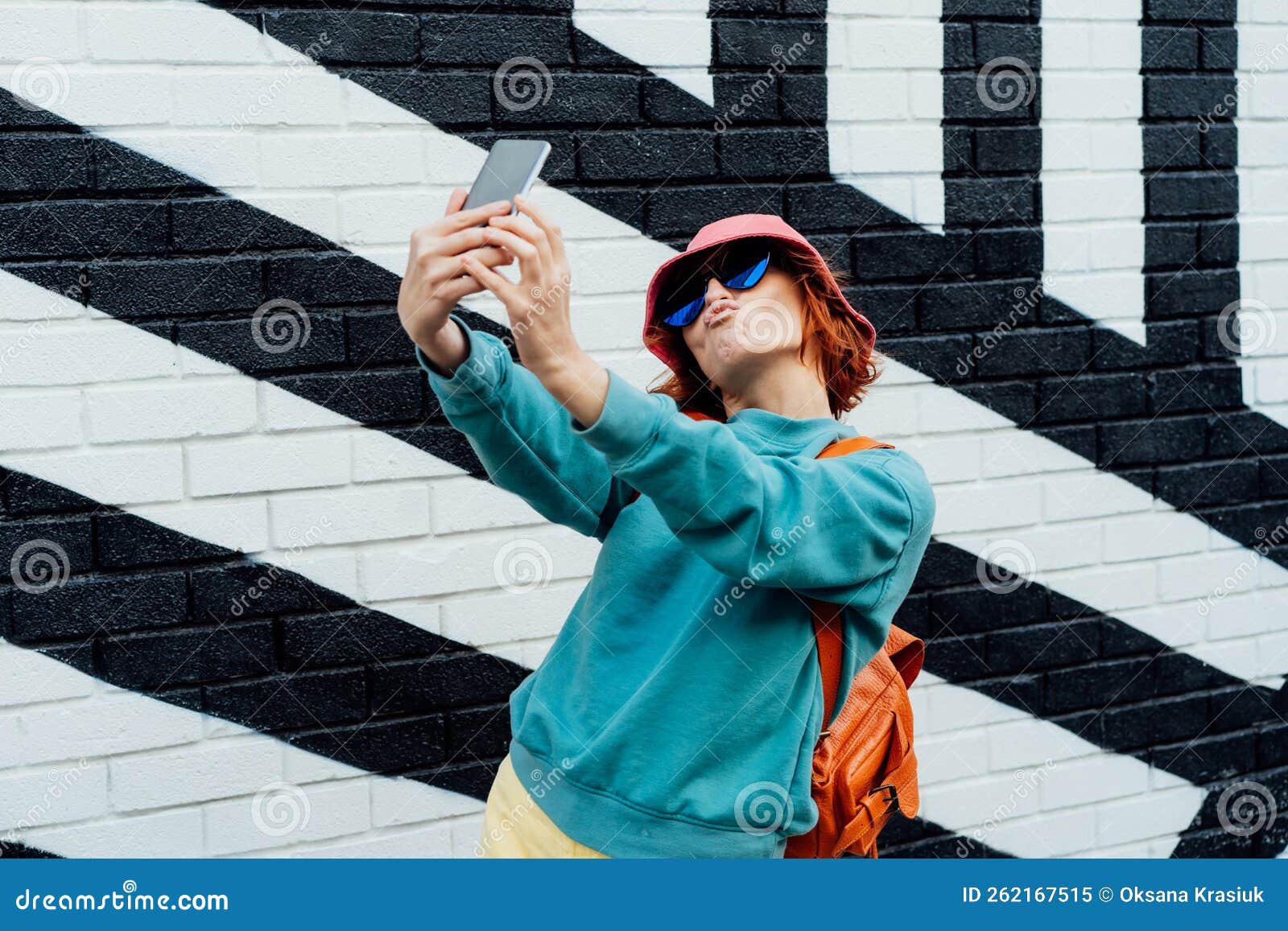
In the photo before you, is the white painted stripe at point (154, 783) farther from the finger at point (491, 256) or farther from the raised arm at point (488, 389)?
the finger at point (491, 256)

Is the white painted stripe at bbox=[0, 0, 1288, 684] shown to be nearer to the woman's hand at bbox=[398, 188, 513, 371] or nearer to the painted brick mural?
the painted brick mural

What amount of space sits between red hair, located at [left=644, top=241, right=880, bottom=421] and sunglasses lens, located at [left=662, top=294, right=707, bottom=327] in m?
0.05

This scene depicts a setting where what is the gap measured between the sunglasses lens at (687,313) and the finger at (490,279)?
0.44m

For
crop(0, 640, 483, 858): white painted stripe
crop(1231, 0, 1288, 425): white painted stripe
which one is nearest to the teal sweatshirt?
crop(0, 640, 483, 858): white painted stripe

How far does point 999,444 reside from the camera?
3098 millimetres

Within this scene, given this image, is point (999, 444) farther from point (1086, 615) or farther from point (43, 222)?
point (43, 222)

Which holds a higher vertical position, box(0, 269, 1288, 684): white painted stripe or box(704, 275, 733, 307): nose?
box(0, 269, 1288, 684): white painted stripe

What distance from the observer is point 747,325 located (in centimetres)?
174

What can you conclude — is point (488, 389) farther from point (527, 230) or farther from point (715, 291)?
point (715, 291)

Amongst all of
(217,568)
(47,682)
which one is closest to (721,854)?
(217,568)

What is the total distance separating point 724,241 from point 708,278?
6 centimetres

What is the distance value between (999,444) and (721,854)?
1.78 metres

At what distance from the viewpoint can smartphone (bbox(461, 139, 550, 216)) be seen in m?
1.50

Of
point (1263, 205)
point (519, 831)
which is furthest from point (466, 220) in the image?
point (1263, 205)
